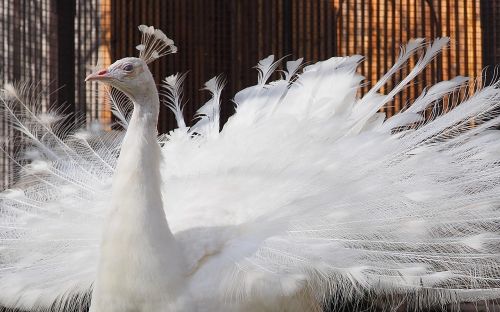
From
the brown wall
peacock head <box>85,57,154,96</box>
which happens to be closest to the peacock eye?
peacock head <box>85,57,154,96</box>

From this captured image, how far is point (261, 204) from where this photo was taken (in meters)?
2.36

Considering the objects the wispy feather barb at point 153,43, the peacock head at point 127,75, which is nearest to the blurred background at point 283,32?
the wispy feather barb at point 153,43

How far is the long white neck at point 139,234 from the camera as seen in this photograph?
2.07 meters

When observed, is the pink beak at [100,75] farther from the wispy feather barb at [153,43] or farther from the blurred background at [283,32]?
the blurred background at [283,32]

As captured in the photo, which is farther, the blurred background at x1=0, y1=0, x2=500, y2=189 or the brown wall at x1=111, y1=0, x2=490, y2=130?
the brown wall at x1=111, y1=0, x2=490, y2=130

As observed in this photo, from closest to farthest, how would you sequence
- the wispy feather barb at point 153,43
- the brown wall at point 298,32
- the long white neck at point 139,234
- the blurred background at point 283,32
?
the long white neck at point 139,234 → the wispy feather barb at point 153,43 → the blurred background at point 283,32 → the brown wall at point 298,32

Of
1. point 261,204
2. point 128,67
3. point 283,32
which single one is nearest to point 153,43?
point 128,67

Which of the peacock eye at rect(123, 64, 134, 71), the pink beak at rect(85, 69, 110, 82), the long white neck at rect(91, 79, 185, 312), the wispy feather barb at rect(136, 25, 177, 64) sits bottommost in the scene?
the long white neck at rect(91, 79, 185, 312)

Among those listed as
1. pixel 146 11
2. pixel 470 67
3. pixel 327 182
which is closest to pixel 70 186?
pixel 327 182

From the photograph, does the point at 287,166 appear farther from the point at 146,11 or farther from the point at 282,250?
the point at 146,11

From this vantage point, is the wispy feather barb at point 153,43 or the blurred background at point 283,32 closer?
the wispy feather barb at point 153,43

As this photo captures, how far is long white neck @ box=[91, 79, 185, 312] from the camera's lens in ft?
6.78

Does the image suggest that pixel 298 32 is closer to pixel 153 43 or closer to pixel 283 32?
pixel 283 32

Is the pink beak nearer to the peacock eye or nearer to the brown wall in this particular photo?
the peacock eye
